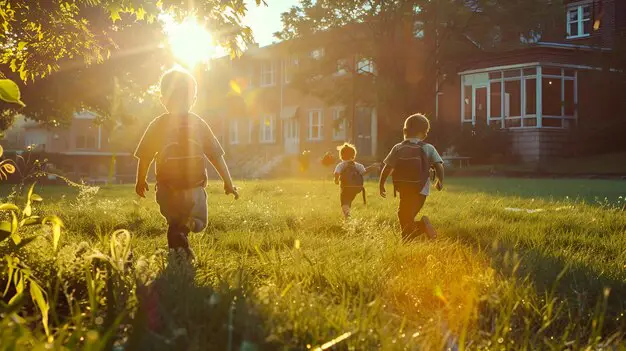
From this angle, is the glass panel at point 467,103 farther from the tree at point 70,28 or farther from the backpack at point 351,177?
the backpack at point 351,177

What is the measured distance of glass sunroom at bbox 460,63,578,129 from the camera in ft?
109

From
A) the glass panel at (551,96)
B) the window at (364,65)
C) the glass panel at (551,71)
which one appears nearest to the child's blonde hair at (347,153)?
the window at (364,65)

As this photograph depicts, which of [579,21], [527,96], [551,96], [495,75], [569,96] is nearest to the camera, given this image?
[527,96]

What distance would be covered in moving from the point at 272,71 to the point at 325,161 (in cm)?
3974

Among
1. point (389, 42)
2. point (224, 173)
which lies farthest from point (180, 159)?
point (389, 42)

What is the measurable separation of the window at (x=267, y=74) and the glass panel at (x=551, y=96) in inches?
827

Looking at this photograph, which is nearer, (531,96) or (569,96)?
(531,96)

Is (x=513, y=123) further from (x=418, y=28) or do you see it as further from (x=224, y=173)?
(x=224, y=173)

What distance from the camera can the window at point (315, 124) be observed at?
44.3 metres

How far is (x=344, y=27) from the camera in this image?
105ft

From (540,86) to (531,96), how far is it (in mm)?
780

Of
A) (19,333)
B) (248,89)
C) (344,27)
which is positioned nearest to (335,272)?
(19,333)

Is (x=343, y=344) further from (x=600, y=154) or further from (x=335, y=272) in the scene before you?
(x=600, y=154)

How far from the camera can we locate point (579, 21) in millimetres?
37906
